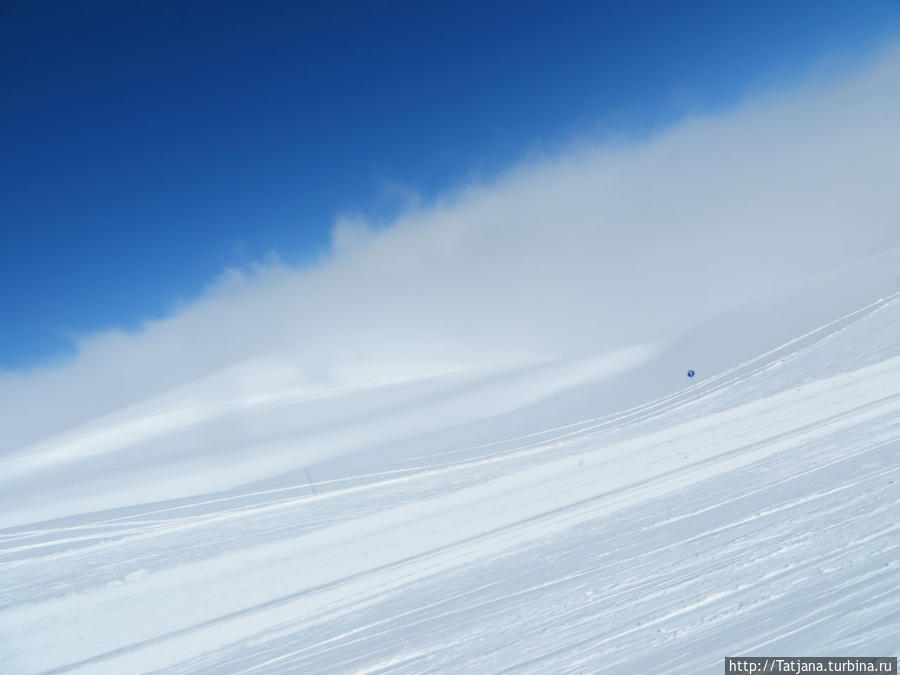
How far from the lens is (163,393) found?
22625mm

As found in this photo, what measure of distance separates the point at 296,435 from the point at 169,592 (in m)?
7.55

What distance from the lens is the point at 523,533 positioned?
17.5 ft

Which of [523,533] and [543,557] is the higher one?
[523,533]

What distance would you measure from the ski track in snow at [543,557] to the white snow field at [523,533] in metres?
0.03

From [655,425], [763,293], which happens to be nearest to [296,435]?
[655,425]

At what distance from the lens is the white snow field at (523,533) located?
3.30 metres

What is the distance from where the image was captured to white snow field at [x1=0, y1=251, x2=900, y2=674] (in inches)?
130

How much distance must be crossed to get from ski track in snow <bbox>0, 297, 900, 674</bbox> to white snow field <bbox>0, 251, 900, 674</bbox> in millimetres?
26

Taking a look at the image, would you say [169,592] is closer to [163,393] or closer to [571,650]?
[571,650]

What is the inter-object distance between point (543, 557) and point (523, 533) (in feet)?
2.35

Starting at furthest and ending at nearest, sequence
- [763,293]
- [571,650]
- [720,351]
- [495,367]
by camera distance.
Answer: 1. [763,293]
2. [495,367]
3. [720,351]
4. [571,650]

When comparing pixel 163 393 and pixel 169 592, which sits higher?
pixel 163 393

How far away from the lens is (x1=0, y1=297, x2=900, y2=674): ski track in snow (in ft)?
10.5

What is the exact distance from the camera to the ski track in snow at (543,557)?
321cm
